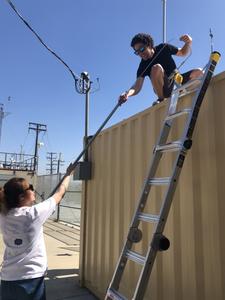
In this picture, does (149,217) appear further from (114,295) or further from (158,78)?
(158,78)

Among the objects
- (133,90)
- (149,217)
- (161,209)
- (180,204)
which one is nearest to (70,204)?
(133,90)

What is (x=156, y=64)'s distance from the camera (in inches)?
158

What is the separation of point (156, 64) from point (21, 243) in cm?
245

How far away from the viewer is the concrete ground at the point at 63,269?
4.99 m

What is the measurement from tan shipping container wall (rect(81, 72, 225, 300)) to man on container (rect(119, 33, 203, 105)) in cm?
30

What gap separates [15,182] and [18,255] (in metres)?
0.56

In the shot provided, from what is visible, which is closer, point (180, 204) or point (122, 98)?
point (180, 204)

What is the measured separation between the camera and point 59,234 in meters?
11.3

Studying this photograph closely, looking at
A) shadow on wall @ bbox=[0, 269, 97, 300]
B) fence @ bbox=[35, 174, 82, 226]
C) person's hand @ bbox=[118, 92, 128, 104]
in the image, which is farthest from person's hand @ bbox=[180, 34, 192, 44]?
fence @ bbox=[35, 174, 82, 226]

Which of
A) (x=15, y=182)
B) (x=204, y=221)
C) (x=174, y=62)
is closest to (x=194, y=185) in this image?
(x=204, y=221)

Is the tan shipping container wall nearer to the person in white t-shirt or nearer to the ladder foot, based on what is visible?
the ladder foot

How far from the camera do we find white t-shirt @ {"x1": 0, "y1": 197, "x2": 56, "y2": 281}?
270 centimetres

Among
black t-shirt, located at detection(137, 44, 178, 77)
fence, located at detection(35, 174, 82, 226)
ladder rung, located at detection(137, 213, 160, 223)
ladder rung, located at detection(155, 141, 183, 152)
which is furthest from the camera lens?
fence, located at detection(35, 174, 82, 226)

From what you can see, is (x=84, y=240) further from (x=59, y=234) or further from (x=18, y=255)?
(x=59, y=234)
